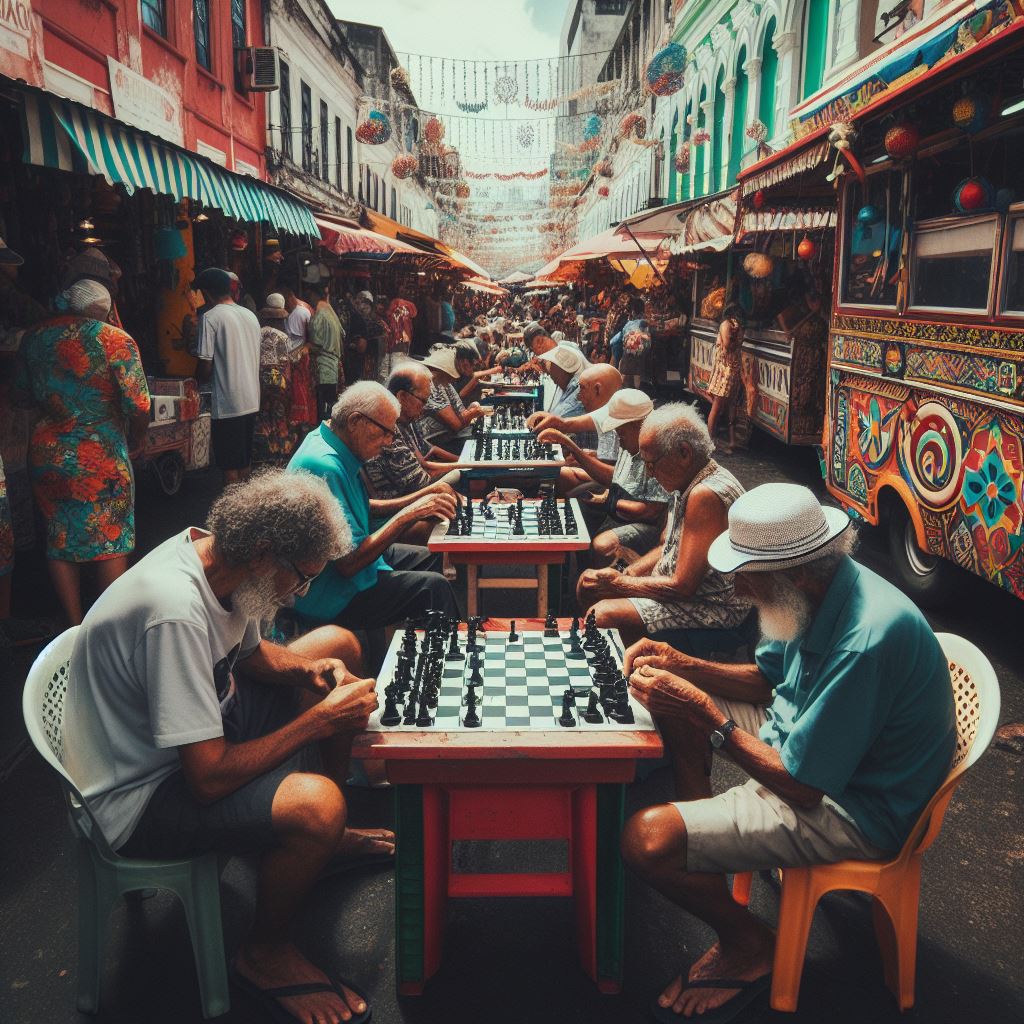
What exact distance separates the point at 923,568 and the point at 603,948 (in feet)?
13.5

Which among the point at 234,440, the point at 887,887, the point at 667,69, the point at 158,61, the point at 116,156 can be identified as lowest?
the point at 887,887

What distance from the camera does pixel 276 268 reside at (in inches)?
509

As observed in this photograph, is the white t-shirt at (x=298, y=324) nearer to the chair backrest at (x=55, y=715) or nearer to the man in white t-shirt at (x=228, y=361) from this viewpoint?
the man in white t-shirt at (x=228, y=361)

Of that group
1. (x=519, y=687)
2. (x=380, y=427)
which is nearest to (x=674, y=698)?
A: (x=519, y=687)

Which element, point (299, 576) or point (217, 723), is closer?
point (217, 723)

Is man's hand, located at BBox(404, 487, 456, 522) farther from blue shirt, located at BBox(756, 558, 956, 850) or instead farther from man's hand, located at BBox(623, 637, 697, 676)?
blue shirt, located at BBox(756, 558, 956, 850)

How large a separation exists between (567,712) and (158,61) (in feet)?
37.6

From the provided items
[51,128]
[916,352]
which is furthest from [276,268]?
[916,352]

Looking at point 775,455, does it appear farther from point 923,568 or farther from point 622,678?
point 622,678

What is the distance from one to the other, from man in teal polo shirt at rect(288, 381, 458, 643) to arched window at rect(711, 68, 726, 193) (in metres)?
16.1

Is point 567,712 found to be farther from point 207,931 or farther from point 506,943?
point 207,931

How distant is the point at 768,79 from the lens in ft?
50.7

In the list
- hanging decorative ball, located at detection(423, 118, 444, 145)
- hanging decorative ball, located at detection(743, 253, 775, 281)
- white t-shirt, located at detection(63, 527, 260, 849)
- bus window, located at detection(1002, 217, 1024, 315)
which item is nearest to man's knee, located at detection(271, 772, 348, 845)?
white t-shirt, located at detection(63, 527, 260, 849)

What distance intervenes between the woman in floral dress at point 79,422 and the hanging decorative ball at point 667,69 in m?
12.7
